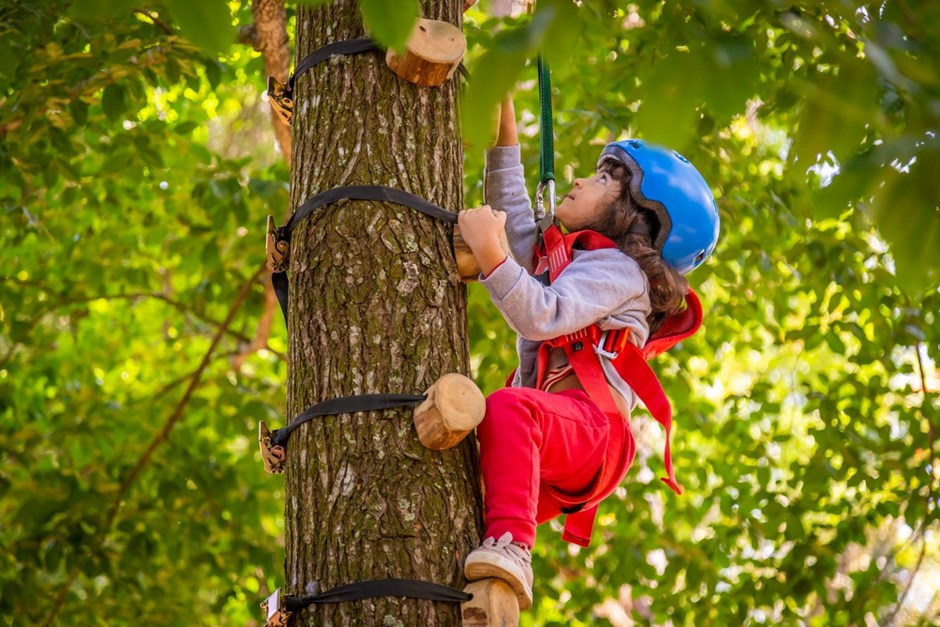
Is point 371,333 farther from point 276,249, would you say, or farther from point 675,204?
point 675,204

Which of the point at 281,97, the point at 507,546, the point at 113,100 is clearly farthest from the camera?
the point at 113,100

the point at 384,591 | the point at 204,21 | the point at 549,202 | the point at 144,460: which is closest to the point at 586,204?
the point at 549,202

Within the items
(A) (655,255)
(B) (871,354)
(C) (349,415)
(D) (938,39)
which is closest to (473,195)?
(B) (871,354)

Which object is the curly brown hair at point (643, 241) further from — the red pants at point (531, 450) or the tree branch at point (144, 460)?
the tree branch at point (144, 460)

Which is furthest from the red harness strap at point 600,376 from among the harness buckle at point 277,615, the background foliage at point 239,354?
the background foliage at point 239,354

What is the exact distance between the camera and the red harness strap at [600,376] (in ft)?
9.36

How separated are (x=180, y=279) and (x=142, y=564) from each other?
2.83m

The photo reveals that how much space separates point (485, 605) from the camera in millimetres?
2172

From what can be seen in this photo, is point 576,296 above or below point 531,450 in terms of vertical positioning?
above

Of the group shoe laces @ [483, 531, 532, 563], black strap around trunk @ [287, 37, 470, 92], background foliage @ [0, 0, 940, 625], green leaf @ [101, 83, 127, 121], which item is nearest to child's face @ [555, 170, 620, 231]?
black strap around trunk @ [287, 37, 470, 92]

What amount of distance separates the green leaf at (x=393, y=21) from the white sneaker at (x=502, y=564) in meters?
1.17

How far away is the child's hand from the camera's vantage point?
246cm

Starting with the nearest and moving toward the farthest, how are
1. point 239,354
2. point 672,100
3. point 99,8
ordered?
point 99,8
point 672,100
point 239,354

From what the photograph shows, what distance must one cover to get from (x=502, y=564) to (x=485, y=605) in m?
0.09
